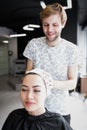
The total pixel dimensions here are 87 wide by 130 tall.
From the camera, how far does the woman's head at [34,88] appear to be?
1077 millimetres

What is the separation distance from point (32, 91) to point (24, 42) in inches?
517

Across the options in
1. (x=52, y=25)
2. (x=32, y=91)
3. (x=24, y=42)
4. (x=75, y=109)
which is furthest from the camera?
(x=24, y=42)

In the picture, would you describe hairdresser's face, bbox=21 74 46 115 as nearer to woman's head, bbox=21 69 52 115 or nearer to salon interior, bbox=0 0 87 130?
woman's head, bbox=21 69 52 115

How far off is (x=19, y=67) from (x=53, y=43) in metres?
12.6

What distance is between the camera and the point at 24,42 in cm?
1407

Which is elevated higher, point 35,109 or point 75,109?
point 35,109

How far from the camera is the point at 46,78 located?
1095 millimetres

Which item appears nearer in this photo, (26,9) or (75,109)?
(75,109)

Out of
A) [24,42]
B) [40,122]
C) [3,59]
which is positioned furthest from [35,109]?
[3,59]

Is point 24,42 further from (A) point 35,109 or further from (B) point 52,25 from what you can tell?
(A) point 35,109

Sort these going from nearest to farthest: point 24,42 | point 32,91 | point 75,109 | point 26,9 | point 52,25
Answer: point 32,91
point 52,25
point 75,109
point 26,9
point 24,42

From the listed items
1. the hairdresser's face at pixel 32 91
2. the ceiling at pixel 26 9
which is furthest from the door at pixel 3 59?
the hairdresser's face at pixel 32 91

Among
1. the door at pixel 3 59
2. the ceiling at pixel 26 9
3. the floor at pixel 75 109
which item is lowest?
the floor at pixel 75 109

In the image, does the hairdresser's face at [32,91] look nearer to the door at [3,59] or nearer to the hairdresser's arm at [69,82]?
the hairdresser's arm at [69,82]
